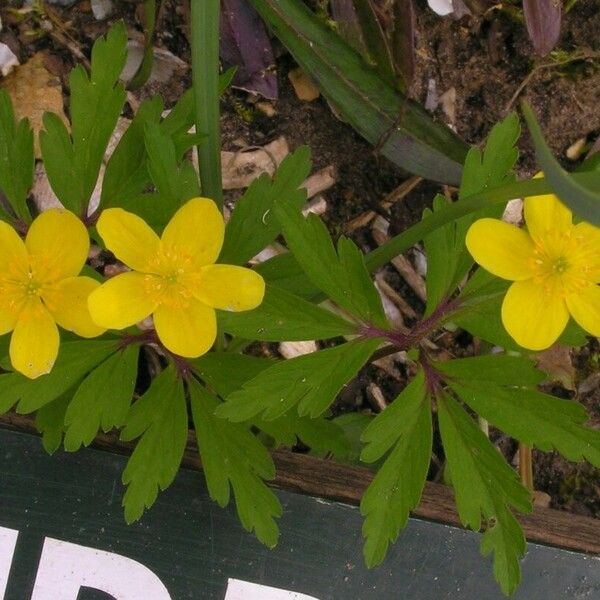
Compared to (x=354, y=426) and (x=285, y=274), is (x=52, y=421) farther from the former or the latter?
(x=354, y=426)

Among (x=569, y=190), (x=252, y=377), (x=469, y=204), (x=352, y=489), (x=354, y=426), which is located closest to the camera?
(x=569, y=190)

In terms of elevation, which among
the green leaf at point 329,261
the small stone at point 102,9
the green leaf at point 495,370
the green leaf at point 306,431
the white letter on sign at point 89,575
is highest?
the small stone at point 102,9

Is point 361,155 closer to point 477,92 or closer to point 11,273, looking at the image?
point 477,92

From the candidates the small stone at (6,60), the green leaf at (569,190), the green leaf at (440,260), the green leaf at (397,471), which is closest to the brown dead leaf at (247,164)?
the small stone at (6,60)

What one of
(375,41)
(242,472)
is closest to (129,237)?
(242,472)

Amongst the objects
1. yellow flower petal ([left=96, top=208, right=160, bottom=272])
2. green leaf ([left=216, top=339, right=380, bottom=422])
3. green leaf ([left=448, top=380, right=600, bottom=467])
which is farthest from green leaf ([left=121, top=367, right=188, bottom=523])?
green leaf ([left=448, top=380, right=600, bottom=467])

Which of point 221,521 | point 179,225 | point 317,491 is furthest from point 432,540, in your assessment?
point 179,225

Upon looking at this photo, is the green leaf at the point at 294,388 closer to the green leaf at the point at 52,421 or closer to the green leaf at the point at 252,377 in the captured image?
the green leaf at the point at 252,377
